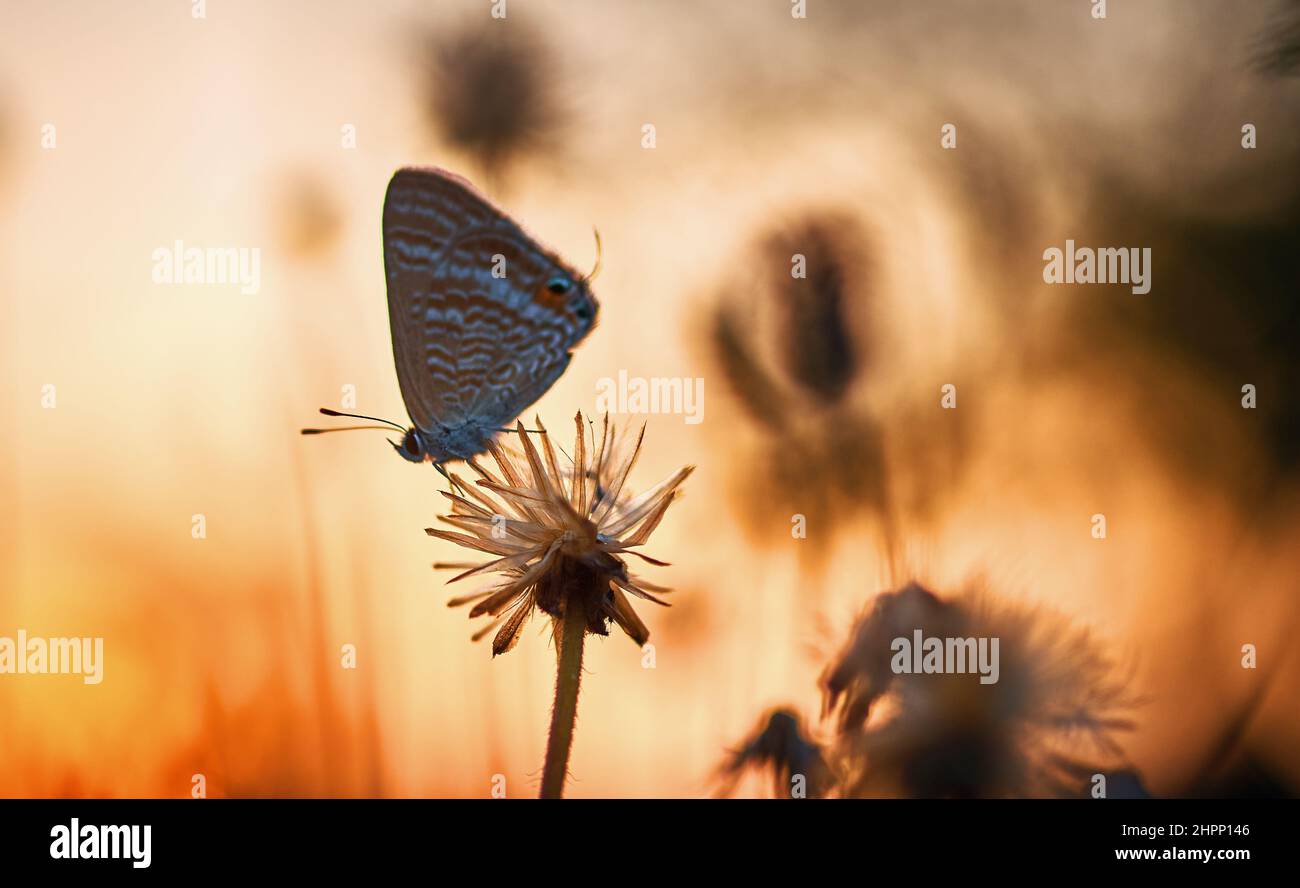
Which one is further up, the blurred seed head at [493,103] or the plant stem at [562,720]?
the blurred seed head at [493,103]

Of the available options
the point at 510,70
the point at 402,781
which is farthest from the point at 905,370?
the point at 402,781

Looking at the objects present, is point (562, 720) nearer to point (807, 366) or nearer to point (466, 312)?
point (466, 312)

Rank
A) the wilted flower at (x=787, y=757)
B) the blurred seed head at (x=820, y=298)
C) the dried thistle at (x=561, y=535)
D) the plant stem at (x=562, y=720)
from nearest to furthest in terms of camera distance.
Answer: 1. the plant stem at (x=562, y=720)
2. the dried thistle at (x=561, y=535)
3. the wilted flower at (x=787, y=757)
4. the blurred seed head at (x=820, y=298)

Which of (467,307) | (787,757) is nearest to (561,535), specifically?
(467,307)

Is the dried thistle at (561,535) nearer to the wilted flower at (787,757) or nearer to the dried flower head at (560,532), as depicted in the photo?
the dried flower head at (560,532)

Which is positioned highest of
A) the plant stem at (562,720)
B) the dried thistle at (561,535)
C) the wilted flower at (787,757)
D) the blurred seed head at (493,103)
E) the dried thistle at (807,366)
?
the blurred seed head at (493,103)

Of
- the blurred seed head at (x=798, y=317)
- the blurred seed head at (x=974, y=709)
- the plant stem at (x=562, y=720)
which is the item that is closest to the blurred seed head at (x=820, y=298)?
the blurred seed head at (x=798, y=317)
